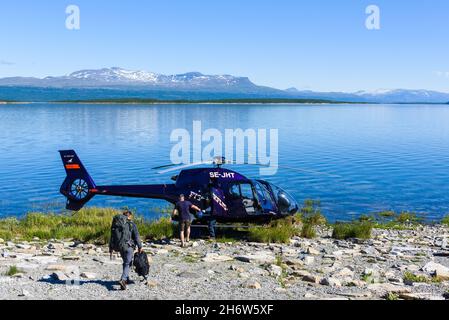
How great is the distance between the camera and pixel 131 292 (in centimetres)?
1248

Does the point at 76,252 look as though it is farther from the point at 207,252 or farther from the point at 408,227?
the point at 408,227

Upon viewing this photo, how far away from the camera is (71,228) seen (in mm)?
21609

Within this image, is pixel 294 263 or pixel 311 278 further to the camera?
pixel 294 263

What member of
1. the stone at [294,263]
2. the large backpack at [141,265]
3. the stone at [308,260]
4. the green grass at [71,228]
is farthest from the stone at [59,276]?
the stone at [308,260]

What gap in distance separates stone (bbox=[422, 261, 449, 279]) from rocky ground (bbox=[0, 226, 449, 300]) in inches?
1.1

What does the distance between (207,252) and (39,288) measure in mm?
6512

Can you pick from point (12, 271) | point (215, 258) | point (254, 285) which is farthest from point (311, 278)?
point (12, 271)

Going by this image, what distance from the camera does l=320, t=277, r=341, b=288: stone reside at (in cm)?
1330

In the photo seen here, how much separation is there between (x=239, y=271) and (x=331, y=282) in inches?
107

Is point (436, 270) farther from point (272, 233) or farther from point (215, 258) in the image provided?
point (272, 233)

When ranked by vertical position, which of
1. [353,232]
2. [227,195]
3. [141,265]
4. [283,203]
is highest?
[227,195]

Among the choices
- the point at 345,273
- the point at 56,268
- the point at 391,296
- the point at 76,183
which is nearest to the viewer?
the point at 391,296

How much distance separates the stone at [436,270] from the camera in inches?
570

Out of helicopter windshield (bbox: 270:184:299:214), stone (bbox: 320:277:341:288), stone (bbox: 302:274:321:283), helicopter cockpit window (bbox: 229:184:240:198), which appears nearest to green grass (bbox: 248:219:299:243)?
helicopter windshield (bbox: 270:184:299:214)
